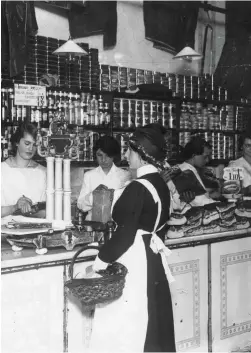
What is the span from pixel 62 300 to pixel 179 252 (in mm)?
896

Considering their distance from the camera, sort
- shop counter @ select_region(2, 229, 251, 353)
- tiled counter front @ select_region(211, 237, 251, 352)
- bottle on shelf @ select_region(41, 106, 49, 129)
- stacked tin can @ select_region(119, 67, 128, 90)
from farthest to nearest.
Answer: stacked tin can @ select_region(119, 67, 128, 90)
bottle on shelf @ select_region(41, 106, 49, 129)
tiled counter front @ select_region(211, 237, 251, 352)
shop counter @ select_region(2, 229, 251, 353)

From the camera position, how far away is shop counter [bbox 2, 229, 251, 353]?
2438mm

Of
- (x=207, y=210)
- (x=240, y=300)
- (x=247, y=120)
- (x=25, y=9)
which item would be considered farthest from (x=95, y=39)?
(x=240, y=300)

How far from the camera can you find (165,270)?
271cm

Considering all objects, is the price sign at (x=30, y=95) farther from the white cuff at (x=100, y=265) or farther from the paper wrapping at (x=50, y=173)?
the white cuff at (x=100, y=265)

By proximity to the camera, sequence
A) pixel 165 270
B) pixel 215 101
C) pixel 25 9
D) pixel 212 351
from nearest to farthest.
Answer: pixel 165 270 < pixel 212 351 < pixel 25 9 < pixel 215 101

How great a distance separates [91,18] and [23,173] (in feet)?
7.40

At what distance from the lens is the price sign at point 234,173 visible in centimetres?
378

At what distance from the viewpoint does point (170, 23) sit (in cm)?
589

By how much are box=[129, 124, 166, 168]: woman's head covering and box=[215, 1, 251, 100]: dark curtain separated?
4024 mm

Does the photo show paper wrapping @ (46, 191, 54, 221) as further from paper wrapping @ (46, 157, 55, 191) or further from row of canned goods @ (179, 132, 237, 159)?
row of canned goods @ (179, 132, 237, 159)

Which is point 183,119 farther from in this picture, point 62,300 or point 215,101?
point 62,300

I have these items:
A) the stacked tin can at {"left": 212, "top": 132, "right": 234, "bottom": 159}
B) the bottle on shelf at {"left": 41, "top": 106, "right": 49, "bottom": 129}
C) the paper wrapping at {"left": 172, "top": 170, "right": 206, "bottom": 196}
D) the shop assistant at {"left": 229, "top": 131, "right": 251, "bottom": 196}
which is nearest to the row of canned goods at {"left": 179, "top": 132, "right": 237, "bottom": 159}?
the stacked tin can at {"left": 212, "top": 132, "right": 234, "bottom": 159}

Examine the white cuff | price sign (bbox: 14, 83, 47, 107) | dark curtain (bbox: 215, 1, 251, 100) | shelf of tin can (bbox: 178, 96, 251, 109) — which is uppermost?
dark curtain (bbox: 215, 1, 251, 100)
